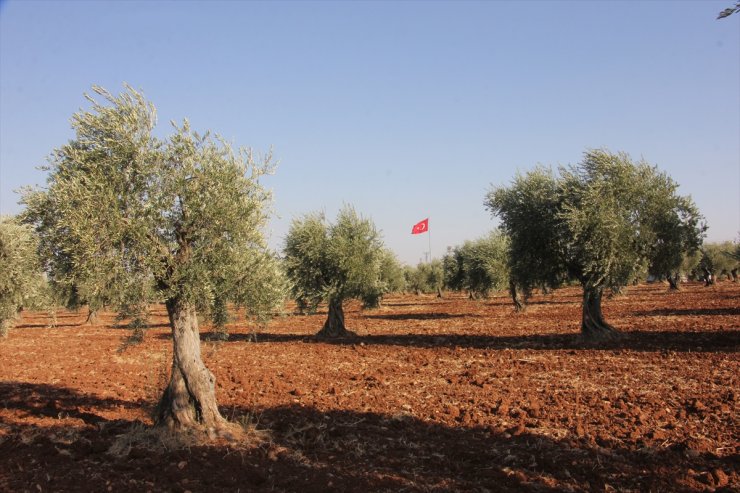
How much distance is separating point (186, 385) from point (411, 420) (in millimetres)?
5242

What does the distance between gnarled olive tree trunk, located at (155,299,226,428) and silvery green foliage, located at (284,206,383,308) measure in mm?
18691

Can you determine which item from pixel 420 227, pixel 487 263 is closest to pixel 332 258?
pixel 487 263

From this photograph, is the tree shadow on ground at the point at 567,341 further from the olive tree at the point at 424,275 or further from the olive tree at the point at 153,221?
the olive tree at the point at 424,275

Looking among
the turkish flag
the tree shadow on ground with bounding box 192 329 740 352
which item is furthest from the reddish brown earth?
the turkish flag

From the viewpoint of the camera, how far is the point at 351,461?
953 centimetres

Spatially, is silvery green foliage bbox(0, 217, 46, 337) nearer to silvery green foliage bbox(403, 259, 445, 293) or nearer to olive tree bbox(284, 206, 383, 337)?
olive tree bbox(284, 206, 383, 337)

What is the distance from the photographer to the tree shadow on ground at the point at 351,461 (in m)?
8.32

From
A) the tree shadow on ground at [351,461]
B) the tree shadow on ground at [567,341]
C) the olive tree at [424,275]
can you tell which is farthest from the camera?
the olive tree at [424,275]

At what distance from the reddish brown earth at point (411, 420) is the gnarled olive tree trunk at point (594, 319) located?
3.20 feet

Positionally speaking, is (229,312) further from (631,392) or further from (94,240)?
(631,392)

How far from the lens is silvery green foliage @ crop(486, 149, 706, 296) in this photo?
22516mm

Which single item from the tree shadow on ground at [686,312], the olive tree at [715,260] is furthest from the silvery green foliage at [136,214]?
the olive tree at [715,260]

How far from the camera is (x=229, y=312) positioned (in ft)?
39.9

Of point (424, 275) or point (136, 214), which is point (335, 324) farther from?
point (424, 275)
